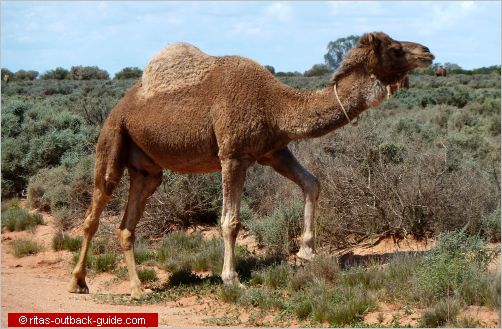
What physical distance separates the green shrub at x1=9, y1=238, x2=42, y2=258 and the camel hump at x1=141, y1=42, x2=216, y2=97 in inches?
180

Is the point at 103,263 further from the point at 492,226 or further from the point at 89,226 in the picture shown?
the point at 492,226

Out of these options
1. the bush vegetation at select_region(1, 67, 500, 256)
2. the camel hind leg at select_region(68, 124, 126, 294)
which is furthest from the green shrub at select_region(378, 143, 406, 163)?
the camel hind leg at select_region(68, 124, 126, 294)

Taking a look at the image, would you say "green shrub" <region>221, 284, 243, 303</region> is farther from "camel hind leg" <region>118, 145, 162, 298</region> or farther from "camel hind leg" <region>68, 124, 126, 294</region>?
"camel hind leg" <region>68, 124, 126, 294</region>

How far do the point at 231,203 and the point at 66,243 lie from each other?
5.11 meters

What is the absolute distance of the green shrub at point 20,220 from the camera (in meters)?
15.3

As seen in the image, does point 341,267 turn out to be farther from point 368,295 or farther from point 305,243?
point 368,295

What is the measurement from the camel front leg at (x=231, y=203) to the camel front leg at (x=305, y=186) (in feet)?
2.12

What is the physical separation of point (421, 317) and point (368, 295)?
2.73 ft

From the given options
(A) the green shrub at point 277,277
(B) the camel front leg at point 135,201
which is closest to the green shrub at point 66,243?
(B) the camel front leg at point 135,201

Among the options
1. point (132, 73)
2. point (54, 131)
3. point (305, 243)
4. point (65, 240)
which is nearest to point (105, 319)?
point (305, 243)

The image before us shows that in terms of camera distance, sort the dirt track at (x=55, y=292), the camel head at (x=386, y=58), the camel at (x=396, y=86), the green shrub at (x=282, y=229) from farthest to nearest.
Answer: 1. the green shrub at (x=282, y=229)
2. the camel at (x=396, y=86)
3. the camel head at (x=386, y=58)
4. the dirt track at (x=55, y=292)

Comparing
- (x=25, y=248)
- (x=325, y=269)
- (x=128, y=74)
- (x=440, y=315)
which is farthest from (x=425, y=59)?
(x=128, y=74)

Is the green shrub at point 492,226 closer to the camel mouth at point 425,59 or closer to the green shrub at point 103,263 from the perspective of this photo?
the camel mouth at point 425,59

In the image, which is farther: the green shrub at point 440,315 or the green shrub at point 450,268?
the green shrub at point 450,268
